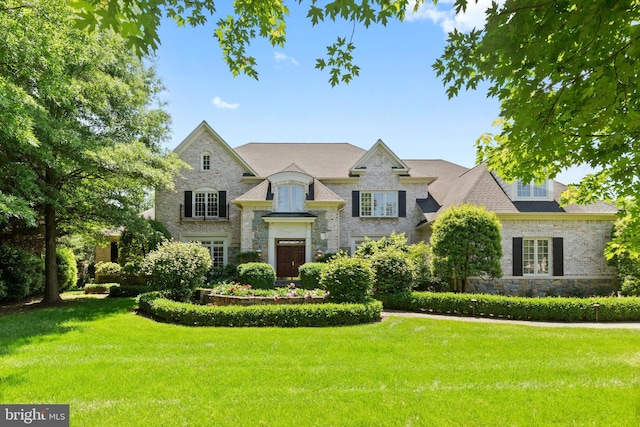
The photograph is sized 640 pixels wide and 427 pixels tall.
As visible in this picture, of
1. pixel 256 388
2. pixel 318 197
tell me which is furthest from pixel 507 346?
pixel 318 197

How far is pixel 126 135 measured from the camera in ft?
53.1

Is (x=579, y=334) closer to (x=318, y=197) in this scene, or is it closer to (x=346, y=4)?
(x=346, y=4)

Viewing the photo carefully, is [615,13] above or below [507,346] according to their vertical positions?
above

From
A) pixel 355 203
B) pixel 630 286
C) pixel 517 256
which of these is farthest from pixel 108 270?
pixel 630 286

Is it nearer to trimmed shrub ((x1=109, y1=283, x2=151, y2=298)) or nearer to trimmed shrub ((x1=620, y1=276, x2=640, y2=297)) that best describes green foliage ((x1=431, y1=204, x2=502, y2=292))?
trimmed shrub ((x1=620, y1=276, x2=640, y2=297))

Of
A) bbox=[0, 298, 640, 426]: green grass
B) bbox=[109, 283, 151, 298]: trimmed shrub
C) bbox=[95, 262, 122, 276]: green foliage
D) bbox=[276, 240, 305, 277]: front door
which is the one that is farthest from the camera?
bbox=[95, 262, 122, 276]: green foliage

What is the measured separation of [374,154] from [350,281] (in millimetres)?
12181

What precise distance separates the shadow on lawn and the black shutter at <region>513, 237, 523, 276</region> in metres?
17.2

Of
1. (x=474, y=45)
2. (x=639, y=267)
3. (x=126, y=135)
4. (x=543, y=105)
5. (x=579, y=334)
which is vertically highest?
(x=126, y=135)

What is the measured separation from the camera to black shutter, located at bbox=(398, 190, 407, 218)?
2181 cm

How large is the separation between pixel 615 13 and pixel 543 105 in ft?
2.68

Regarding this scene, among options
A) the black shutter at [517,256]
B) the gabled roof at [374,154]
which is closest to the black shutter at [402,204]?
the gabled roof at [374,154]

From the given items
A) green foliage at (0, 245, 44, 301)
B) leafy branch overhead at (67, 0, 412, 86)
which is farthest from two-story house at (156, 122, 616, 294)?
leafy branch overhead at (67, 0, 412, 86)

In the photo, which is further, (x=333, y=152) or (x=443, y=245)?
(x=333, y=152)
